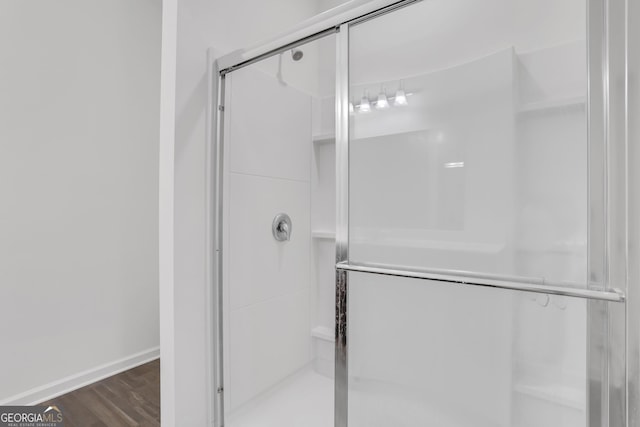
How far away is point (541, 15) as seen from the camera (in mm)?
818

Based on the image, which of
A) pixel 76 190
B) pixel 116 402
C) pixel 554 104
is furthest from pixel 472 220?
pixel 76 190

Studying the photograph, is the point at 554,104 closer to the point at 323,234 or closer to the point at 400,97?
the point at 400,97

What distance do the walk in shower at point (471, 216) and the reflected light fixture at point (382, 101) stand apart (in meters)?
0.02

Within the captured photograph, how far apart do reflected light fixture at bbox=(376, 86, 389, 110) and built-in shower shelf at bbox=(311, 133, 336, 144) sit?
0.74 meters

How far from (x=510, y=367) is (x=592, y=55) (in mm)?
817

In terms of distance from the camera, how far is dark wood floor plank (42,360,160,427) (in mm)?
1464

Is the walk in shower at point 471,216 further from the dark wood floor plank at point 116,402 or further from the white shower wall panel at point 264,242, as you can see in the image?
the dark wood floor plank at point 116,402

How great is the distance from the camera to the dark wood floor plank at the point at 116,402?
57.7 inches

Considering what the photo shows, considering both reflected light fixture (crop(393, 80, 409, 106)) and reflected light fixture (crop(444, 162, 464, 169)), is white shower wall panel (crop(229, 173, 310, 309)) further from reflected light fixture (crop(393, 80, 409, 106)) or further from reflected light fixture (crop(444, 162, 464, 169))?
reflected light fixture (crop(444, 162, 464, 169))

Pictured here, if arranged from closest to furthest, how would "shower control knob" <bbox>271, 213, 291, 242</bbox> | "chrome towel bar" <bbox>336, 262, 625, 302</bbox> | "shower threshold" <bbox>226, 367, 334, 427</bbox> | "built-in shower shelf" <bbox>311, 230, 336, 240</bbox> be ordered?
"chrome towel bar" <bbox>336, 262, 625, 302</bbox>, "shower threshold" <bbox>226, 367, 334, 427</bbox>, "shower control knob" <bbox>271, 213, 291, 242</bbox>, "built-in shower shelf" <bbox>311, 230, 336, 240</bbox>

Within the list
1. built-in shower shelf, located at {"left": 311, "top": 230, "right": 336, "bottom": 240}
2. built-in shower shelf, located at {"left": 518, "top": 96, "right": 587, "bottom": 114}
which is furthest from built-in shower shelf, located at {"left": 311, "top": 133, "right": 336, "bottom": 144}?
built-in shower shelf, located at {"left": 518, "top": 96, "right": 587, "bottom": 114}

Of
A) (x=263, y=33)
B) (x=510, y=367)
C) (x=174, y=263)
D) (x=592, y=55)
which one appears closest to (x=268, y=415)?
(x=174, y=263)

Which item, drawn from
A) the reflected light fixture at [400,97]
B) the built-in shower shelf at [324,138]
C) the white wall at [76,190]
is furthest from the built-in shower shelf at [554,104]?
the white wall at [76,190]

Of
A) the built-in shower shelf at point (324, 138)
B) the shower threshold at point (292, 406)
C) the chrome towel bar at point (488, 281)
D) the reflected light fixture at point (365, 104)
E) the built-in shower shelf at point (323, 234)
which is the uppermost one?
the built-in shower shelf at point (324, 138)
